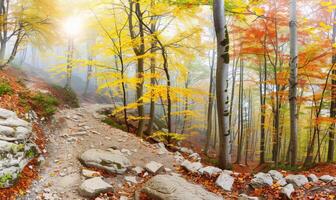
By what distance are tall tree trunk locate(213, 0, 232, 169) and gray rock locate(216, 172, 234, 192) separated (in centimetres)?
87

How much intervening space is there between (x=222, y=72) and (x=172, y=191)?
3116 mm

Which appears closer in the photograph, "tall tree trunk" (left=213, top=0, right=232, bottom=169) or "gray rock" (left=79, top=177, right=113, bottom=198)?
"gray rock" (left=79, top=177, right=113, bottom=198)

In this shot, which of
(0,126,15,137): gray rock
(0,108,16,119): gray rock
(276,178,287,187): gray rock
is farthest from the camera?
(0,108,16,119): gray rock

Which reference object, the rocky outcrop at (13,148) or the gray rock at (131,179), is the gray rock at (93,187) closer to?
the gray rock at (131,179)

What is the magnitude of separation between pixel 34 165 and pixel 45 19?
8548 mm

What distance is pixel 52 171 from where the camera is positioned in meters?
5.51

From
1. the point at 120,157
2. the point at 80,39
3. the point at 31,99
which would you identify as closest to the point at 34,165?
the point at 120,157

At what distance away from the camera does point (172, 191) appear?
15.4 ft

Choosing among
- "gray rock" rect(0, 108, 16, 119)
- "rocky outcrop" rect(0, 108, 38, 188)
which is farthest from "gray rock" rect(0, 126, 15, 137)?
"gray rock" rect(0, 108, 16, 119)

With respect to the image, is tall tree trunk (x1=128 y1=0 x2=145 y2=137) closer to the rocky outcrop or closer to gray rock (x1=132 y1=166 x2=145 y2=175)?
gray rock (x1=132 y1=166 x2=145 y2=175)

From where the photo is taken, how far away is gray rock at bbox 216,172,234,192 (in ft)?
18.1

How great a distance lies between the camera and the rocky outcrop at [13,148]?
4.48 meters

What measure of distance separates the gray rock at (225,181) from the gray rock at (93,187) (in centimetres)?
241

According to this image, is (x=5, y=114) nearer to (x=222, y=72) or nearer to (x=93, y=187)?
(x=93, y=187)
